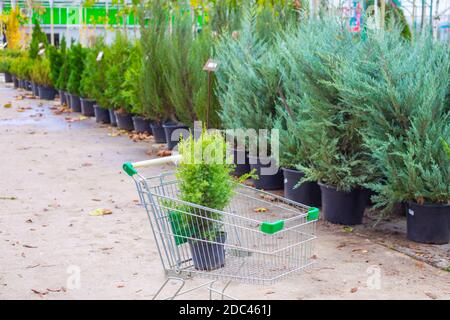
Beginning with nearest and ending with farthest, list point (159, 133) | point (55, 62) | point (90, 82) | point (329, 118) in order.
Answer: point (329, 118) < point (159, 133) < point (90, 82) < point (55, 62)

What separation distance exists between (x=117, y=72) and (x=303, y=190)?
20.4ft

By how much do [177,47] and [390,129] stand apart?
16.8ft

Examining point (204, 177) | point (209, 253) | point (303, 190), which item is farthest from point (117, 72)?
point (209, 253)

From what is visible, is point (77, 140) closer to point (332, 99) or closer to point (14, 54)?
point (332, 99)

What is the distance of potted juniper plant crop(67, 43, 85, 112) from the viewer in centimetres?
1509

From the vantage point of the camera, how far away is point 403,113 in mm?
5457

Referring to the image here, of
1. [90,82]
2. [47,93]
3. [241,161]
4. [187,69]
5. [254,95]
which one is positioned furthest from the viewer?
[47,93]

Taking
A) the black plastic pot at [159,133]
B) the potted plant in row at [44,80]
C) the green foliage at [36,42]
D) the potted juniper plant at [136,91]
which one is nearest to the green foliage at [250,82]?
the black plastic pot at [159,133]

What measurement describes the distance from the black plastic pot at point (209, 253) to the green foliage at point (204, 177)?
0.16 feet

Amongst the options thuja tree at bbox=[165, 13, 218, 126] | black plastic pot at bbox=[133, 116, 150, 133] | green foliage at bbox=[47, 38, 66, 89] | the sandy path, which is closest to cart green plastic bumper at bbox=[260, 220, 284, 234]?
the sandy path

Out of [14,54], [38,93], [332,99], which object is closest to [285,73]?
[332,99]

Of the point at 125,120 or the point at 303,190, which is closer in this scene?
the point at 303,190

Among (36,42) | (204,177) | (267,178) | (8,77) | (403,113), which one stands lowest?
(267,178)

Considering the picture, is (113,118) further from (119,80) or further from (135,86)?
(135,86)
